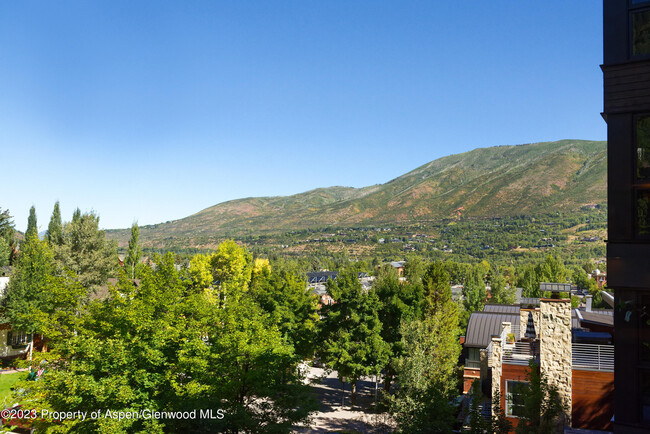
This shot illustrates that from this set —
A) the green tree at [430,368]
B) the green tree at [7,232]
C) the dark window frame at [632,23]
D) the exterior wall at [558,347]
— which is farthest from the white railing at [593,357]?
the green tree at [7,232]

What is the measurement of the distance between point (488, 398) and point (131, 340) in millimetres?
16421

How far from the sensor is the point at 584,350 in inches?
599

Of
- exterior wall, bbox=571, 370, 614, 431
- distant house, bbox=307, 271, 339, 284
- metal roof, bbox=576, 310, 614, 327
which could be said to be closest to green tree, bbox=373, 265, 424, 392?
metal roof, bbox=576, 310, 614, 327

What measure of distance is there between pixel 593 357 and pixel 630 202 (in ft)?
26.1

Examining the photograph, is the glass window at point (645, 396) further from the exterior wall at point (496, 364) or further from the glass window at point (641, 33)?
the glass window at point (641, 33)

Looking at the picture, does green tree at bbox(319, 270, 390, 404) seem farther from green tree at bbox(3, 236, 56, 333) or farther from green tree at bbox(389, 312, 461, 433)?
green tree at bbox(3, 236, 56, 333)

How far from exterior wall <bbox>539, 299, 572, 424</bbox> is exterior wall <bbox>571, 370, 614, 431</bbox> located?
1.88 ft

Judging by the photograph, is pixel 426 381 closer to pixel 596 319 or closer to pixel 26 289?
pixel 596 319

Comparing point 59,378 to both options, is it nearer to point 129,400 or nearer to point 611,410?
point 129,400

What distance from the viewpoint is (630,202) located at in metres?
9.52

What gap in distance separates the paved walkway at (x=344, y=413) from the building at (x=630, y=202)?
45.4 ft

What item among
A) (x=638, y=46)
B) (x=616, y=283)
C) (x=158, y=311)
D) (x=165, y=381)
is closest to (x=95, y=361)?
(x=165, y=381)

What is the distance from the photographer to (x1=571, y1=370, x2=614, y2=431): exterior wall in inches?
565

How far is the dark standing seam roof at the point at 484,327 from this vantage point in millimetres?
27859
